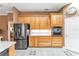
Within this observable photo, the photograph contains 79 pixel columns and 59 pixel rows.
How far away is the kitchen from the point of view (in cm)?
869

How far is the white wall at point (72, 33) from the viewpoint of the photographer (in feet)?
24.5

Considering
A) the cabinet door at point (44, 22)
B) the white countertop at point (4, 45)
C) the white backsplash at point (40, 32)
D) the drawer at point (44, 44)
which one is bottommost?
the drawer at point (44, 44)

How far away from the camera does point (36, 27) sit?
1025 cm

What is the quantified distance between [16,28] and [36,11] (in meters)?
2.48

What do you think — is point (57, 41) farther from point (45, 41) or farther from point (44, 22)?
point (44, 22)

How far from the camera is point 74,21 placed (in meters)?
7.75

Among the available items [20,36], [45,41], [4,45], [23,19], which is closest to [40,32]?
[45,41]

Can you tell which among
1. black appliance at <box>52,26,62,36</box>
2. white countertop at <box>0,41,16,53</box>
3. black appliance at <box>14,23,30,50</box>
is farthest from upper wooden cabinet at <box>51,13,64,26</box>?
white countertop at <box>0,41,16,53</box>

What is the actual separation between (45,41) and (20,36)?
5.53ft

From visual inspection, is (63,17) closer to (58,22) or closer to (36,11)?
(58,22)

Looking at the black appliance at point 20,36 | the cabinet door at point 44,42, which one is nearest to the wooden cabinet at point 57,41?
the cabinet door at point 44,42

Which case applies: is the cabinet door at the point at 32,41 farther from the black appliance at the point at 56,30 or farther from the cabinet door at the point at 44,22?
the black appliance at the point at 56,30

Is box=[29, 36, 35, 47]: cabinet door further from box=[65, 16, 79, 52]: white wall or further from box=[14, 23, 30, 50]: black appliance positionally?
box=[65, 16, 79, 52]: white wall

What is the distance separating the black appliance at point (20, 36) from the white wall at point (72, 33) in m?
2.35
